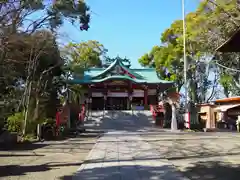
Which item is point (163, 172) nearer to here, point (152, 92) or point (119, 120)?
point (119, 120)

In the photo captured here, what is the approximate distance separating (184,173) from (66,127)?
12.7 m

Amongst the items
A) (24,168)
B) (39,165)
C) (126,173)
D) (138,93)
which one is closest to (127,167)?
(126,173)

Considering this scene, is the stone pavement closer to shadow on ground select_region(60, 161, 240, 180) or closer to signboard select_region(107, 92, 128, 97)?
shadow on ground select_region(60, 161, 240, 180)

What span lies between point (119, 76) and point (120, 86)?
228 centimetres

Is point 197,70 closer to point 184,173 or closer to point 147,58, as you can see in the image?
point 147,58

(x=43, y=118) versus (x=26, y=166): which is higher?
(x=43, y=118)

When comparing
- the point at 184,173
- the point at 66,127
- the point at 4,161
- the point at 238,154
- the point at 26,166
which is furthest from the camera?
the point at 66,127

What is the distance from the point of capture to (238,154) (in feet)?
29.5

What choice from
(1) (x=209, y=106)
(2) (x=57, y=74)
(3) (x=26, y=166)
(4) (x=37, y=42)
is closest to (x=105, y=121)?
(2) (x=57, y=74)

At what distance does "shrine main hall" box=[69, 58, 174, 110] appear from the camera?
3544 centimetres

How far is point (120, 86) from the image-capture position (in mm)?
36812

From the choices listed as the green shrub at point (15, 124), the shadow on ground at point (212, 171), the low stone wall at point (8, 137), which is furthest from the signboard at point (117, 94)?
the shadow on ground at point (212, 171)

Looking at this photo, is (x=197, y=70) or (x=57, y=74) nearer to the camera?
(x=57, y=74)

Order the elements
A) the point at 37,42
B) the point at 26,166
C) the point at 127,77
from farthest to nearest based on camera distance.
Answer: the point at 127,77
the point at 37,42
the point at 26,166
